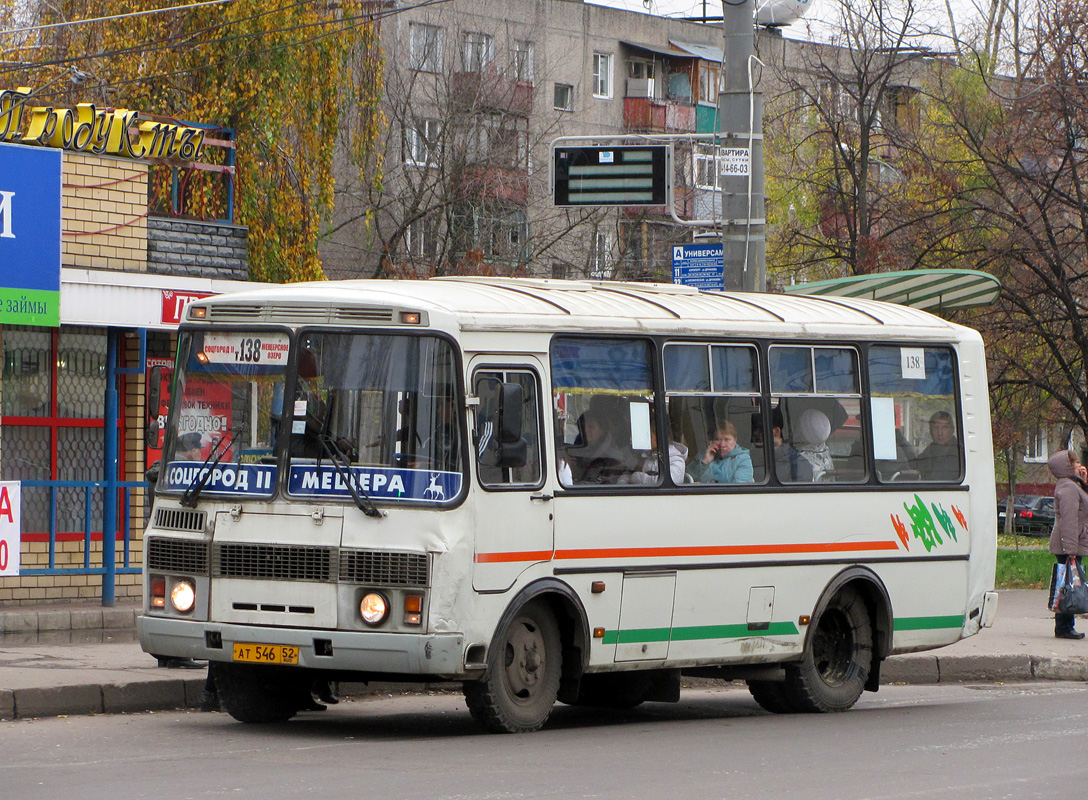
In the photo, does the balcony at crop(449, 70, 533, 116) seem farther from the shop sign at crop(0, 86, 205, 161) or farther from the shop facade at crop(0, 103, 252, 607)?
the shop facade at crop(0, 103, 252, 607)

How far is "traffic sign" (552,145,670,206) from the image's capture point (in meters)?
17.2

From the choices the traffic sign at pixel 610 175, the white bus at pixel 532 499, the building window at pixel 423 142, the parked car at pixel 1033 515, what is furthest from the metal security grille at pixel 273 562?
the parked car at pixel 1033 515

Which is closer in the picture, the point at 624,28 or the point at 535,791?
the point at 535,791

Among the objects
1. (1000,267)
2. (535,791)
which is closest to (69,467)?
(535,791)

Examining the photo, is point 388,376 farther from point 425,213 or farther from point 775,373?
point 425,213

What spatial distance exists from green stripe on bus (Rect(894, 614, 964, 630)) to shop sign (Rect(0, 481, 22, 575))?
7.88 meters

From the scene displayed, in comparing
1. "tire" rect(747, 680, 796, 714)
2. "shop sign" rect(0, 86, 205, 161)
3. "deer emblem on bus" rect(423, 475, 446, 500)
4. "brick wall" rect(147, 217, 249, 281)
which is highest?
"shop sign" rect(0, 86, 205, 161)

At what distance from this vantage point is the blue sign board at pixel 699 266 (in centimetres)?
1617

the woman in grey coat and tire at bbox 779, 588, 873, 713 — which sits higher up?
the woman in grey coat

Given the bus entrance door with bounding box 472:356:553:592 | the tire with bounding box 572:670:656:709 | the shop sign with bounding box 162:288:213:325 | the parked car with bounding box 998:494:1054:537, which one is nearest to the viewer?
the bus entrance door with bounding box 472:356:553:592

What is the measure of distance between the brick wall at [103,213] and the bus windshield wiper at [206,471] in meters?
7.50

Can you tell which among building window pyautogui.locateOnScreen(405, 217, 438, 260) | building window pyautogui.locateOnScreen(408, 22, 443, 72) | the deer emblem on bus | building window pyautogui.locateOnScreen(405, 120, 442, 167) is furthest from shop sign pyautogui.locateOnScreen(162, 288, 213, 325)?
building window pyautogui.locateOnScreen(408, 22, 443, 72)

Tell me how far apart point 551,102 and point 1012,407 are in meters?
20.9

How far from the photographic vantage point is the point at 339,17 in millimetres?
24891
